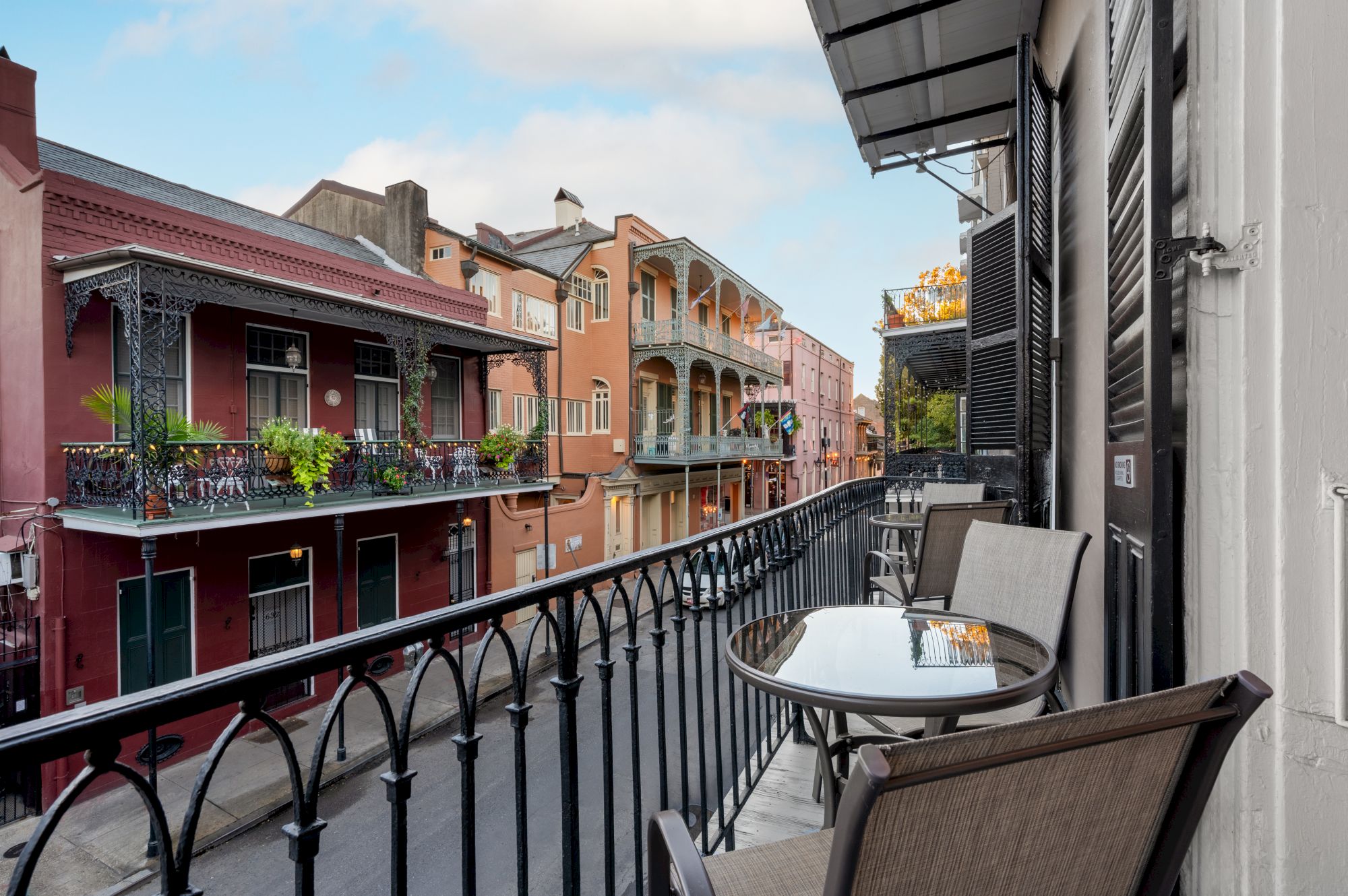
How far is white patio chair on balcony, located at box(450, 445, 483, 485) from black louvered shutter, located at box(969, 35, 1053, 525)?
10.0m

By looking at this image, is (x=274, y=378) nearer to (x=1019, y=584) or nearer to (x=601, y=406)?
(x=601, y=406)

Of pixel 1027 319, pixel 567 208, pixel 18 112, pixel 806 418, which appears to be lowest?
pixel 1027 319

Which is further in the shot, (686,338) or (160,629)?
(686,338)

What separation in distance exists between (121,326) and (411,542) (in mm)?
5808

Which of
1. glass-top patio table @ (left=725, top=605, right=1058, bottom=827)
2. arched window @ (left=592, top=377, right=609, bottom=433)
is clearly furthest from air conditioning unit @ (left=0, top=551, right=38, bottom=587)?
arched window @ (left=592, top=377, right=609, bottom=433)

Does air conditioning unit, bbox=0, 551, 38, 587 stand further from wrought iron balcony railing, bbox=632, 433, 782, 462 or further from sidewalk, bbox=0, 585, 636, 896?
wrought iron balcony railing, bbox=632, 433, 782, 462

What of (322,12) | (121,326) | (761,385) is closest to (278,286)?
(121,326)

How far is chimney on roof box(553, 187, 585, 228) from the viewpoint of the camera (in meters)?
21.3

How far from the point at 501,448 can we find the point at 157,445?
6.10m

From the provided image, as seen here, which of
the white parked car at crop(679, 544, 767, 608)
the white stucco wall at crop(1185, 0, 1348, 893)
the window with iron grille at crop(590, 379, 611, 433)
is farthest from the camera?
the window with iron grille at crop(590, 379, 611, 433)

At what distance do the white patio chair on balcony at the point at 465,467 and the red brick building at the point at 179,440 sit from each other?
45mm

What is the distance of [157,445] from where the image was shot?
7.71 m

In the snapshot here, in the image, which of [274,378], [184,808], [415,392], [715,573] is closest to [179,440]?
[274,378]

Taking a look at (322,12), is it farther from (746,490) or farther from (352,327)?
(746,490)
